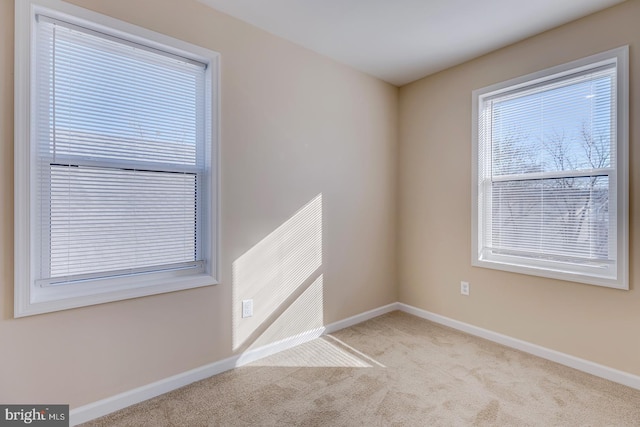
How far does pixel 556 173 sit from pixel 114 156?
3.23 meters

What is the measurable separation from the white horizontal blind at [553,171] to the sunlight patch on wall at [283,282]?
1651 mm

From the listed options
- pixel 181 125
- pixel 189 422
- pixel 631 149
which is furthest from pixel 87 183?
pixel 631 149

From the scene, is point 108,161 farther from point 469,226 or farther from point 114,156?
point 469,226

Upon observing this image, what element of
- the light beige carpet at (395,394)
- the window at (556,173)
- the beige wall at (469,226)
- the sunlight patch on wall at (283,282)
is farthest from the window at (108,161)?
the window at (556,173)

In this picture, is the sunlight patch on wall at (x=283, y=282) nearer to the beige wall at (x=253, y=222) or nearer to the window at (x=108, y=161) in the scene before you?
the beige wall at (x=253, y=222)

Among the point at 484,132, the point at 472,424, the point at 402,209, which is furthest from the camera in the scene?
the point at 402,209

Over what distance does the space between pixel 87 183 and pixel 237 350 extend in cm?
155

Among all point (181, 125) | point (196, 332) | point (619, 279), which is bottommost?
point (196, 332)

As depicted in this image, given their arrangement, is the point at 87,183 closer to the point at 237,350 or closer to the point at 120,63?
the point at 120,63

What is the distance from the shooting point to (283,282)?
8.65 ft

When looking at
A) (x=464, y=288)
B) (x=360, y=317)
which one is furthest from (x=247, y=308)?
(x=464, y=288)

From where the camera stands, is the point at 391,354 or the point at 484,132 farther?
the point at 484,132

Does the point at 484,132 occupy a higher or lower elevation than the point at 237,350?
higher

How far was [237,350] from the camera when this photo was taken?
2.36 m
